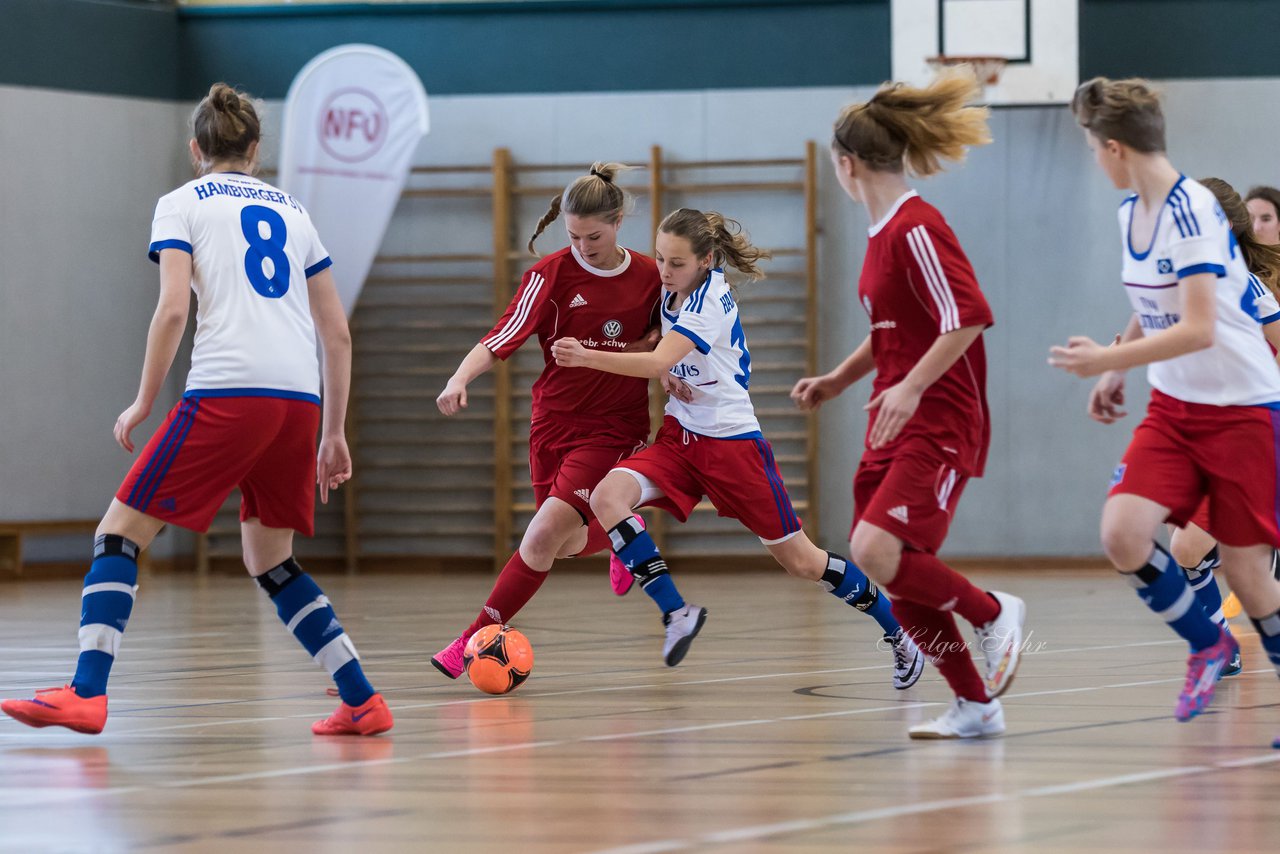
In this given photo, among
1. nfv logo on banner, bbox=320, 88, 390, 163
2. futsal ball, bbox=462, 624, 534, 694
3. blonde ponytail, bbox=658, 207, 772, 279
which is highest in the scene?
nfv logo on banner, bbox=320, 88, 390, 163

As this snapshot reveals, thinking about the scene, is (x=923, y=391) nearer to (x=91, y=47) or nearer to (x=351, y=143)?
(x=351, y=143)

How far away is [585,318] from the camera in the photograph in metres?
4.75

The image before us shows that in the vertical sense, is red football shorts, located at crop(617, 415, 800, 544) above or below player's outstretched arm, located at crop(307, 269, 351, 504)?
below

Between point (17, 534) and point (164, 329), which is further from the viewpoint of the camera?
point (17, 534)

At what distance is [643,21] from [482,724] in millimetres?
7563

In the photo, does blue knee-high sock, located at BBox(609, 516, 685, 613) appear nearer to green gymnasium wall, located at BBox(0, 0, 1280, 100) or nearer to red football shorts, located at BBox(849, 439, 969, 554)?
red football shorts, located at BBox(849, 439, 969, 554)

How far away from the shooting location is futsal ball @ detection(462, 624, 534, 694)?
4.35 m

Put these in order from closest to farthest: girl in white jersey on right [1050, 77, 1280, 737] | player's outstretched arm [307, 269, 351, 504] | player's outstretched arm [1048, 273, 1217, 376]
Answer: player's outstretched arm [1048, 273, 1217, 376]
girl in white jersey on right [1050, 77, 1280, 737]
player's outstretched arm [307, 269, 351, 504]

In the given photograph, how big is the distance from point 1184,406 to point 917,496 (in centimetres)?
56

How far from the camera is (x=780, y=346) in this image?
413 inches

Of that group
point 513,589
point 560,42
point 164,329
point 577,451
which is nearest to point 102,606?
point 164,329

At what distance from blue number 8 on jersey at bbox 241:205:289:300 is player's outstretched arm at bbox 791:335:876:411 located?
114cm

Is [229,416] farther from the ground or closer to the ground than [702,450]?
farther from the ground

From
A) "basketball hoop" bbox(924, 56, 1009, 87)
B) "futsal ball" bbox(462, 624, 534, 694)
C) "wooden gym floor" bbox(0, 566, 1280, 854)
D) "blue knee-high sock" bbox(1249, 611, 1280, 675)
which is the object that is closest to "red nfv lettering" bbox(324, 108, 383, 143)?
"basketball hoop" bbox(924, 56, 1009, 87)
